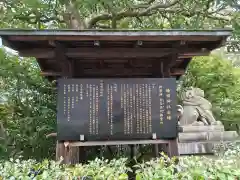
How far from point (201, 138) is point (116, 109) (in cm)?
294

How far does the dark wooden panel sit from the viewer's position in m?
4.63

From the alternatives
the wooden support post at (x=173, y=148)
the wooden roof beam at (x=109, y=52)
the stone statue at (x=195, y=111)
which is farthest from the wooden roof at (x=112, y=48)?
the stone statue at (x=195, y=111)

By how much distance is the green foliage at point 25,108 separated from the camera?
22.9ft

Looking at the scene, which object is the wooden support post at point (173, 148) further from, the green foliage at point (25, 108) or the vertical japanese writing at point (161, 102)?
the green foliage at point (25, 108)

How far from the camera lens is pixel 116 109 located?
4.71 m

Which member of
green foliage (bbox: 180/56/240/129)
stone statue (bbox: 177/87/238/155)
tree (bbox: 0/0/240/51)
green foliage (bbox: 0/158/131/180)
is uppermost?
tree (bbox: 0/0/240/51)

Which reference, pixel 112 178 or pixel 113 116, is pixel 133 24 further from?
pixel 112 178

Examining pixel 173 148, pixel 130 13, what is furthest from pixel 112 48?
pixel 130 13

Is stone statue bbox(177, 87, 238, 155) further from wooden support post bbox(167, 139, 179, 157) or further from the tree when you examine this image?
the tree

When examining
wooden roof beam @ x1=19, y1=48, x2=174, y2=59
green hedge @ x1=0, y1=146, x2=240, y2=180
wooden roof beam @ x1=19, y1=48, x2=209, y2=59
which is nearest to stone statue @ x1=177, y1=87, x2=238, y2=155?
wooden roof beam @ x1=19, y1=48, x2=209, y2=59

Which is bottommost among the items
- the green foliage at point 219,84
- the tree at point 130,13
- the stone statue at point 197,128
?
the stone statue at point 197,128

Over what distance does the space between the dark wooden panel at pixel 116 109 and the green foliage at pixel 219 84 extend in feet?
13.4

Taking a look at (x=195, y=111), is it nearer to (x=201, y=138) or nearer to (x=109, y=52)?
(x=201, y=138)

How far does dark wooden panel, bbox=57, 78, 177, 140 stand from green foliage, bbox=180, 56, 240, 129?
410 centimetres
